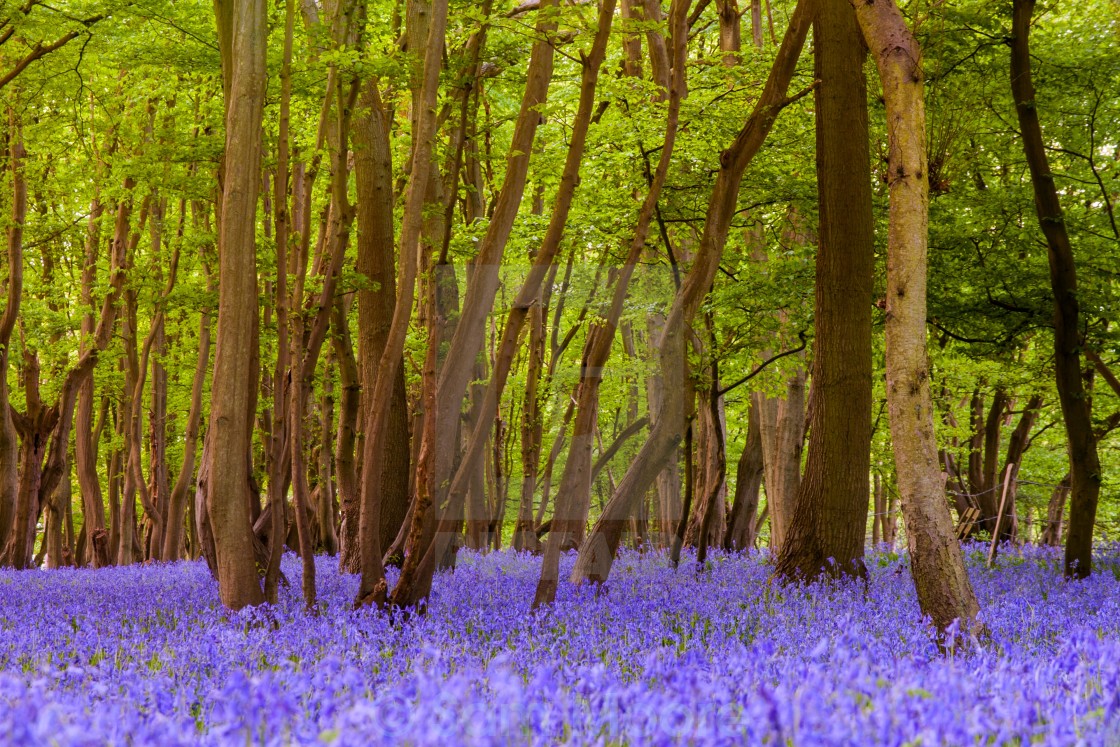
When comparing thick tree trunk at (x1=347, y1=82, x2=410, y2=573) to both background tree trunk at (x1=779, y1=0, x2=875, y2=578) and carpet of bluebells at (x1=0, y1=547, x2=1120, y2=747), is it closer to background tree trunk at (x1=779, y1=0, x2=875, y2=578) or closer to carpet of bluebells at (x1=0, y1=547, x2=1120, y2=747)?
carpet of bluebells at (x1=0, y1=547, x2=1120, y2=747)

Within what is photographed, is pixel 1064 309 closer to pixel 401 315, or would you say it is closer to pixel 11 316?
pixel 401 315

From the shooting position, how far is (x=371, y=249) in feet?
38.2

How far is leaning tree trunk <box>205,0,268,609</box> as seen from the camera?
6781mm

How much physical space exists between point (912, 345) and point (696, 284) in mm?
4538

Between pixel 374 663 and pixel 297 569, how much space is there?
872 centimetres

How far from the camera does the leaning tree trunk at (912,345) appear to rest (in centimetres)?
508

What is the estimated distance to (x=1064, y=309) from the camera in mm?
9742

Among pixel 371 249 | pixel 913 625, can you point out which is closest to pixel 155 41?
pixel 371 249

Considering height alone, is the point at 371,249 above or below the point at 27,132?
below

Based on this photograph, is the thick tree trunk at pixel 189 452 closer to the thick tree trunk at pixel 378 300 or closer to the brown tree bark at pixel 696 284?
the thick tree trunk at pixel 378 300

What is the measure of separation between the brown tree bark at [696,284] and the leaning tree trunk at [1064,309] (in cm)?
231

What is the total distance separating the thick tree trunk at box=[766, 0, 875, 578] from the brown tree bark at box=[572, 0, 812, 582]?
21.5 inches

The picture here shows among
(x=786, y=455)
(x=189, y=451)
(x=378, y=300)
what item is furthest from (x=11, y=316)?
(x=786, y=455)

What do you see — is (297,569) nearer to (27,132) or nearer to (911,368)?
(27,132)
